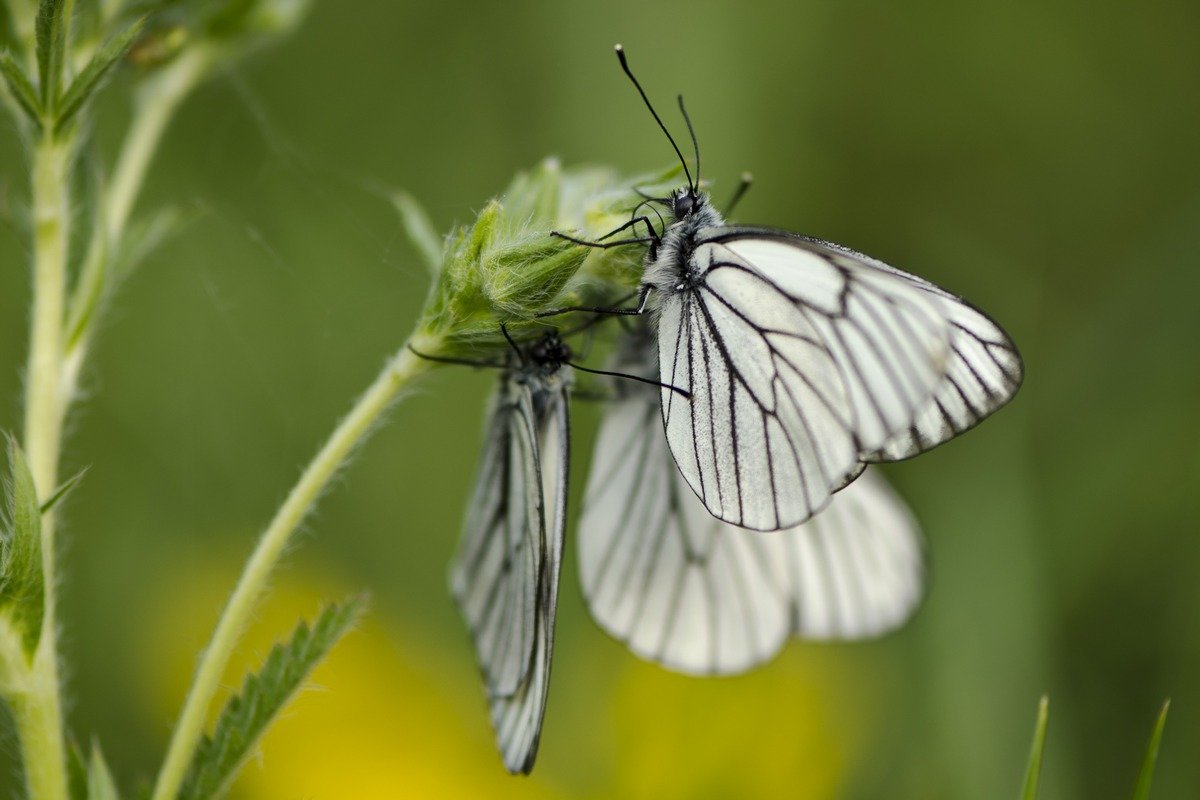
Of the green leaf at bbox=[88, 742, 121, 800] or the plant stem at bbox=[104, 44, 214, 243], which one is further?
the plant stem at bbox=[104, 44, 214, 243]

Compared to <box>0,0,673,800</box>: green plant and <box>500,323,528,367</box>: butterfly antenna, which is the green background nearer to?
<box>0,0,673,800</box>: green plant

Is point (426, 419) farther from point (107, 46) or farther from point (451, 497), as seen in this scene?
point (107, 46)

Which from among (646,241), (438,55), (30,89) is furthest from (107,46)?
(438,55)

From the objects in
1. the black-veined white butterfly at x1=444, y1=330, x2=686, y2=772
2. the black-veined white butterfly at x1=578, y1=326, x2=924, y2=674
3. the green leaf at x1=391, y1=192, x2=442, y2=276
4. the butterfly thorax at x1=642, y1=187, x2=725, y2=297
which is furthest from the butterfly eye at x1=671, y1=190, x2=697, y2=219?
the black-veined white butterfly at x1=578, y1=326, x2=924, y2=674

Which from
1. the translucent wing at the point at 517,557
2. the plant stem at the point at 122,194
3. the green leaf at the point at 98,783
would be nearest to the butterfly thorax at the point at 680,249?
the translucent wing at the point at 517,557

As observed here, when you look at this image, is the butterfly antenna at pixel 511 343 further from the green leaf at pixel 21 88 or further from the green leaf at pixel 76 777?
the green leaf at pixel 76 777
